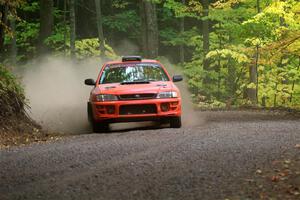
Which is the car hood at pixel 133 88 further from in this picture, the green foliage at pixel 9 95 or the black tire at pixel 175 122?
the green foliage at pixel 9 95

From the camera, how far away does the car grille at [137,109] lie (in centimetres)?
1346

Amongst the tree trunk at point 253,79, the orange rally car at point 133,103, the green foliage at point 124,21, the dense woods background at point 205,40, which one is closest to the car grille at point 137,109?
the orange rally car at point 133,103

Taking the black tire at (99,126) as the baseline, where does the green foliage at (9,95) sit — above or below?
above

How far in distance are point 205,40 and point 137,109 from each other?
17.6 meters

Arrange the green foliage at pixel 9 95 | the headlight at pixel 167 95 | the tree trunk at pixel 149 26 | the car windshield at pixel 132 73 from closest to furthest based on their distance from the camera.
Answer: the headlight at pixel 167 95 < the green foliage at pixel 9 95 < the car windshield at pixel 132 73 < the tree trunk at pixel 149 26

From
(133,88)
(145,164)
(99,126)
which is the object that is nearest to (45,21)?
(99,126)

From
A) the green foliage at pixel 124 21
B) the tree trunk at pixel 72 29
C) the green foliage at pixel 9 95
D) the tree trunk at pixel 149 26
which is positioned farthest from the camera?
the green foliage at pixel 124 21

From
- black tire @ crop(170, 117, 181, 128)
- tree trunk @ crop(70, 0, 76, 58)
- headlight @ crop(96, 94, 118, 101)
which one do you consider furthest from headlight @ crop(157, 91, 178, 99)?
tree trunk @ crop(70, 0, 76, 58)

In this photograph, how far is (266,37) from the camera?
22000mm

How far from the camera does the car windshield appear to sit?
575 inches

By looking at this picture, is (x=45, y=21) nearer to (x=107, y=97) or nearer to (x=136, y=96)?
(x=107, y=97)

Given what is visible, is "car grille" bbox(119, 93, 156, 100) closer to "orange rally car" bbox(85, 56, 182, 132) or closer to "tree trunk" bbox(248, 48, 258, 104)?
"orange rally car" bbox(85, 56, 182, 132)

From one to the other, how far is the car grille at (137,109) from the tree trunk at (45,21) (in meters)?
20.3

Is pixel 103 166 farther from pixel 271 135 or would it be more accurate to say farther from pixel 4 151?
pixel 271 135
